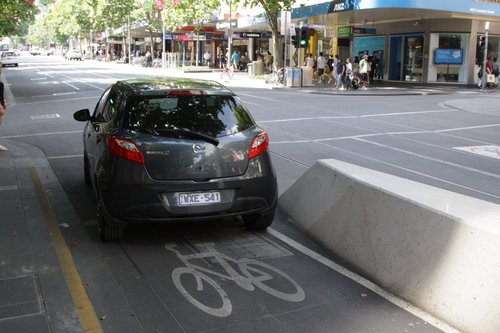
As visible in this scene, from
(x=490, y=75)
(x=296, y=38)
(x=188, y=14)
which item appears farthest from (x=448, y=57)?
(x=188, y=14)

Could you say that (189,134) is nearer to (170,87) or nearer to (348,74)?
(170,87)

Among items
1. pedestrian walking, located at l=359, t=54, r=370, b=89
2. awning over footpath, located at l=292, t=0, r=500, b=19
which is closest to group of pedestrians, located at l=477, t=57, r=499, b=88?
awning over footpath, located at l=292, t=0, r=500, b=19

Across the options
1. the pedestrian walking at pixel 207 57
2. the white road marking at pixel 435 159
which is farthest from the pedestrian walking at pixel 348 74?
the pedestrian walking at pixel 207 57

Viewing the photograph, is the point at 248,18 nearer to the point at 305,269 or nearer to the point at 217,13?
the point at 217,13

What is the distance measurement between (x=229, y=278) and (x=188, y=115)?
1.76m

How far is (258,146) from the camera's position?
571 cm

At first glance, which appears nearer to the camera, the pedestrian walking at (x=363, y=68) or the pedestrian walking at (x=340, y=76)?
the pedestrian walking at (x=340, y=76)

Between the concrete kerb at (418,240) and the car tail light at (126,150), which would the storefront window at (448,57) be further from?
the car tail light at (126,150)

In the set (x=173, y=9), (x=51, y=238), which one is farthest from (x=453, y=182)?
(x=173, y=9)

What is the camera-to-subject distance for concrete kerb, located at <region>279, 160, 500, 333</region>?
12.2ft

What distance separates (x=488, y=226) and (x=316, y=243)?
2.30 meters

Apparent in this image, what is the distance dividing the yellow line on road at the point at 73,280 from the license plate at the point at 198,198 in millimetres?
1159

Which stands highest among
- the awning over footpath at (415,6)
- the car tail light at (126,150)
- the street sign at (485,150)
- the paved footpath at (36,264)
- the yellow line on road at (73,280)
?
the awning over footpath at (415,6)

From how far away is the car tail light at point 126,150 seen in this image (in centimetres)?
529
